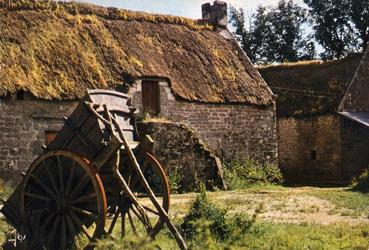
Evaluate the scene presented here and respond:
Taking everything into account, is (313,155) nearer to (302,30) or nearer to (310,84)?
(310,84)

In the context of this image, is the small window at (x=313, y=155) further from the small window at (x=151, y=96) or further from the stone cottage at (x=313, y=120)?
the small window at (x=151, y=96)

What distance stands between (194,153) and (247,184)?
3.29 metres

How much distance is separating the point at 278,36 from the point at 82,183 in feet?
122

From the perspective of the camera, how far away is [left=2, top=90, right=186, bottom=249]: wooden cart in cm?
717

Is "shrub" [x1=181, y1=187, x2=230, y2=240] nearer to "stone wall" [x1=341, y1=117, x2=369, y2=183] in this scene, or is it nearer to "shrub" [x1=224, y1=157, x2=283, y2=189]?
"shrub" [x1=224, y1=157, x2=283, y2=189]

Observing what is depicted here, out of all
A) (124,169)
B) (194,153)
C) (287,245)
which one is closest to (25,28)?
(194,153)

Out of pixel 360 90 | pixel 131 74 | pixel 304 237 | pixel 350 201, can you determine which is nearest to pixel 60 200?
pixel 304 237

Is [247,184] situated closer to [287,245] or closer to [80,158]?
[287,245]

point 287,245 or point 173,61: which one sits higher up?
point 173,61

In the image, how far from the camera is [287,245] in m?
8.16

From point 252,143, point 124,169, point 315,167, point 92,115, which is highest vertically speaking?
point 92,115

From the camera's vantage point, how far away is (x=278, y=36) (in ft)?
140

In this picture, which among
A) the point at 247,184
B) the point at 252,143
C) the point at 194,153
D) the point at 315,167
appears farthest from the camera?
the point at 315,167

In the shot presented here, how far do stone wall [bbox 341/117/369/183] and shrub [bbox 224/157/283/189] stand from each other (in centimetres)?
347
